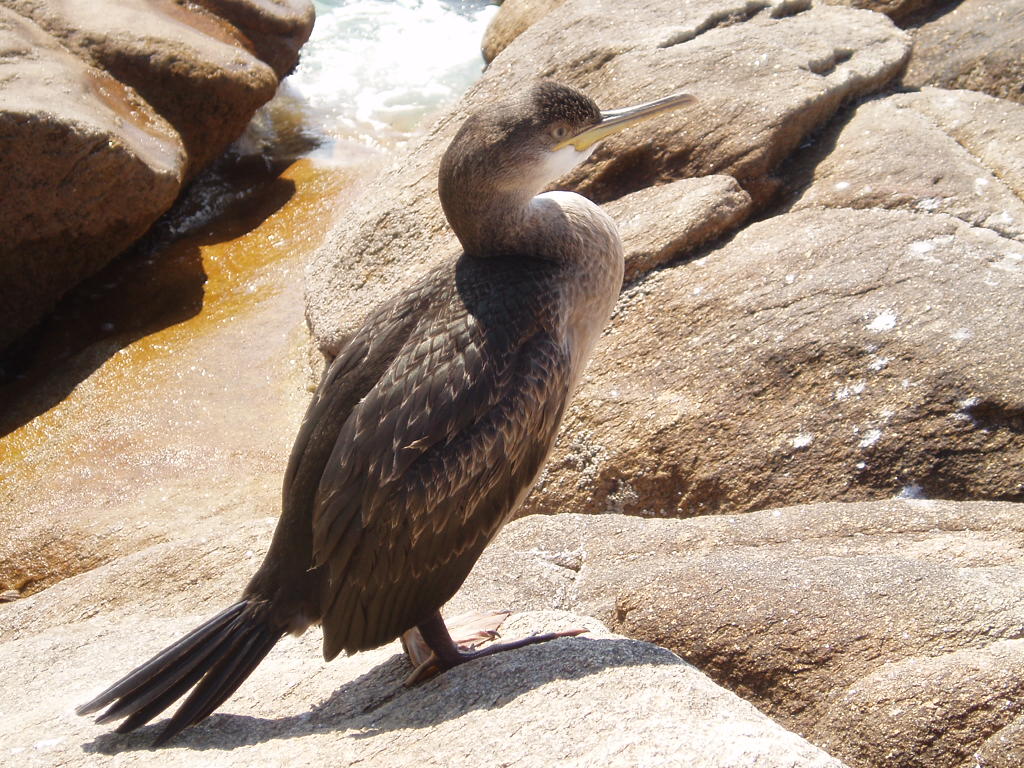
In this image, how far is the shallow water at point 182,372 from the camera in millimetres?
6230

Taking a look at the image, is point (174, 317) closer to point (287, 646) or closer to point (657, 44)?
point (657, 44)

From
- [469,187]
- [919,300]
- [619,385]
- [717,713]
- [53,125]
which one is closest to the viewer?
[717,713]

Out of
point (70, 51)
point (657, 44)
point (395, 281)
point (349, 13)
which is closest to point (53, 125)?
point (70, 51)

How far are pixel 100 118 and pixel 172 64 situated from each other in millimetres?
1395

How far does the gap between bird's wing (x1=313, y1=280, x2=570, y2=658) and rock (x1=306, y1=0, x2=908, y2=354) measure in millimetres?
2530

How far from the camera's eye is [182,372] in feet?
25.2

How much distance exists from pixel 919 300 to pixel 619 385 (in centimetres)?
147

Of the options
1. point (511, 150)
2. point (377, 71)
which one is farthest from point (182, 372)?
point (377, 71)

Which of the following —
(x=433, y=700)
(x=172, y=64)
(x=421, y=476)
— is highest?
(x=172, y=64)

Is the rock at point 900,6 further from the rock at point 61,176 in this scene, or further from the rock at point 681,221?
the rock at point 61,176

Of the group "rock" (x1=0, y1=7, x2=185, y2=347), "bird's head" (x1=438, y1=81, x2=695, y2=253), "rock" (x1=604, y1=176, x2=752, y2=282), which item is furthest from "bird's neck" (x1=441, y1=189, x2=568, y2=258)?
"rock" (x1=0, y1=7, x2=185, y2=347)

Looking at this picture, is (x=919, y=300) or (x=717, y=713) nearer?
(x=717, y=713)

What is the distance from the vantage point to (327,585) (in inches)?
135

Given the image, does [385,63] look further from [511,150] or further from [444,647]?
[444,647]
